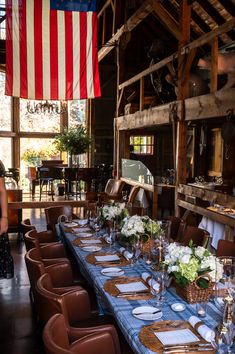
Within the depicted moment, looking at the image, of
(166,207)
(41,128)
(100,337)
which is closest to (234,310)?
(100,337)

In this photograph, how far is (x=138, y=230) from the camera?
377 cm

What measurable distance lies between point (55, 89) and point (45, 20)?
0.95m

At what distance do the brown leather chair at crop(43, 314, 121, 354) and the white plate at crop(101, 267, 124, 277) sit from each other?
2.27ft

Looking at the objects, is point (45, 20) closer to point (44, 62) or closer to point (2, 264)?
point (44, 62)

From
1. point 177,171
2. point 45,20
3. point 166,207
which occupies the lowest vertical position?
point 166,207

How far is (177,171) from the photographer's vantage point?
694 centimetres

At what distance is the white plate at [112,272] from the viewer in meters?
3.24

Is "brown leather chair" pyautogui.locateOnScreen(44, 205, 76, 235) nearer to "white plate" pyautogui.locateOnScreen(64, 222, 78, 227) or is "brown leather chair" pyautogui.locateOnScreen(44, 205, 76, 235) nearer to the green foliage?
"white plate" pyautogui.locateOnScreen(64, 222, 78, 227)

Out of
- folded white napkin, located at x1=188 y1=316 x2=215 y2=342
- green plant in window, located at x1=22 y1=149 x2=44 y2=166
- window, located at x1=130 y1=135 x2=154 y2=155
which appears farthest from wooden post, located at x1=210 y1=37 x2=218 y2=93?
green plant in window, located at x1=22 y1=149 x2=44 y2=166

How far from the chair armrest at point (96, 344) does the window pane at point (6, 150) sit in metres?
14.0

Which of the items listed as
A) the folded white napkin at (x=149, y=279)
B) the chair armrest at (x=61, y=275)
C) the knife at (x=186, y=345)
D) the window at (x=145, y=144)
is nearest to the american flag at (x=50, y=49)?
the chair armrest at (x=61, y=275)

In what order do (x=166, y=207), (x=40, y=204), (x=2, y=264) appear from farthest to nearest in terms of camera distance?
(x=166, y=207), (x=40, y=204), (x=2, y=264)

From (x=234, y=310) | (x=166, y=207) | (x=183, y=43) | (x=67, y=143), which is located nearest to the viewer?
(x=234, y=310)

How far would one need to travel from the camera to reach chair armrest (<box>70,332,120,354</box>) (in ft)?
7.53
